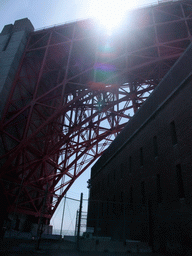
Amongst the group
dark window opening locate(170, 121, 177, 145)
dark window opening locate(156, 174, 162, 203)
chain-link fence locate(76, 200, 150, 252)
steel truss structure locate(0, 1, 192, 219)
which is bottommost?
chain-link fence locate(76, 200, 150, 252)

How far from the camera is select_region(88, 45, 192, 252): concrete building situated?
12.0 m

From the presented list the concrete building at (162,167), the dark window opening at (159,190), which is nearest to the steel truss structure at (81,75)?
the concrete building at (162,167)

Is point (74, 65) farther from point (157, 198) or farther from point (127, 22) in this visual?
point (157, 198)

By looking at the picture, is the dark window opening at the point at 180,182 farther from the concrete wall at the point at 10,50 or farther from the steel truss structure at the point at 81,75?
the concrete wall at the point at 10,50

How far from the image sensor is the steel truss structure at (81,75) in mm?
20172

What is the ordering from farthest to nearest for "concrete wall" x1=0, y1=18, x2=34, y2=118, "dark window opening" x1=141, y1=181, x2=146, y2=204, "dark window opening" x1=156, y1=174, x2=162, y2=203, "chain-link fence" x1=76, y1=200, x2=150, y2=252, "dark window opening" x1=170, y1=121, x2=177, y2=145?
"concrete wall" x1=0, y1=18, x2=34, y2=118, "dark window opening" x1=141, y1=181, x2=146, y2=204, "dark window opening" x1=156, y1=174, x2=162, y2=203, "dark window opening" x1=170, y1=121, x2=177, y2=145, "chain-link fence" x1=76, y1=200, x2=150, y2=252

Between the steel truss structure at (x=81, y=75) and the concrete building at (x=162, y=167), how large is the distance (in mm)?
5106

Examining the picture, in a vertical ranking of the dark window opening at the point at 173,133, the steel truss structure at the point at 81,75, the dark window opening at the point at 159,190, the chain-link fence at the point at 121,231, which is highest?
the steel truss structure at the point at 81,75

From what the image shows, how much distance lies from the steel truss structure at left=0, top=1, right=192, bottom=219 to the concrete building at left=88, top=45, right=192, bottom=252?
→ 5.11 m

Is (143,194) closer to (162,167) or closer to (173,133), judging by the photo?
(162,167)

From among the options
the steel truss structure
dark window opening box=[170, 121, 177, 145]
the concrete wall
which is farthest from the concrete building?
the concrete wall

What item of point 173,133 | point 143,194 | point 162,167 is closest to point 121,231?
point 143,194

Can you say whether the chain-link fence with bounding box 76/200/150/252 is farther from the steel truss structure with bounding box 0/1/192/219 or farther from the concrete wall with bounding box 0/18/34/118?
the concrete wall with bounding box 0/18/34/118

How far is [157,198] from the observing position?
572 inches
